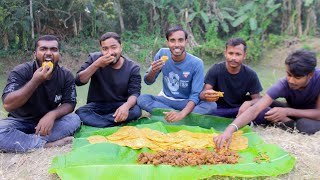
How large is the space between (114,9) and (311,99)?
28.2 ft

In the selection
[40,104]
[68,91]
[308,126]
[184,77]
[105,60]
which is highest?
[105,60]

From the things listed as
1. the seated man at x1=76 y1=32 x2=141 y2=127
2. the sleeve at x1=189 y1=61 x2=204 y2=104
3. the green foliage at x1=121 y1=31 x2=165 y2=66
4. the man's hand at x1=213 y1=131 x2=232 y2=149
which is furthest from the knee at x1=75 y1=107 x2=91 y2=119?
the green foliage at x1=121 y1=31 x2=165 y2=66

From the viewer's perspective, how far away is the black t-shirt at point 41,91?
3.35 m

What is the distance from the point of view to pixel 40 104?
3.50 metres

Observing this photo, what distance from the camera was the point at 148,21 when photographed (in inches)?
497

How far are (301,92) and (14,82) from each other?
9.73 feet

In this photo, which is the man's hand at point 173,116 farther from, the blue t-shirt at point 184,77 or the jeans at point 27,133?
the jeans at point 27,133

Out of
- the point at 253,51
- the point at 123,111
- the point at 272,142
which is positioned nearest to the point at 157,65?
the point at 123,111

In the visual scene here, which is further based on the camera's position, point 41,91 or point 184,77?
point 184,77

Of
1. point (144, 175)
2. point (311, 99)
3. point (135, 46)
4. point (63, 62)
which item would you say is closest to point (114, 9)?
point (135, 46)

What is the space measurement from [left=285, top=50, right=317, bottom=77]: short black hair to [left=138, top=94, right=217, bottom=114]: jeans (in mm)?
1105

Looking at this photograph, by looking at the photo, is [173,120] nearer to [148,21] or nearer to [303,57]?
[303,57]

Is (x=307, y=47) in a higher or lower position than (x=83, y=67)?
higher

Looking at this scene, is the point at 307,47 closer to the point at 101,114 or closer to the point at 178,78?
the point at 178,78
